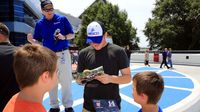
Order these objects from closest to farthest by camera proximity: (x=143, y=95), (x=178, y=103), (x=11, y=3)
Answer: (x=143, y=95), (x=178, y=103), (x=11, y=3)

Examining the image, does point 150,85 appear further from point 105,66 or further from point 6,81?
point 6,81

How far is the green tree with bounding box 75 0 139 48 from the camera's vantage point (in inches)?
2906

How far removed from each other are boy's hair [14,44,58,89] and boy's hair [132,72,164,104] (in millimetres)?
1252

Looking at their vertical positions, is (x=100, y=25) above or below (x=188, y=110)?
above

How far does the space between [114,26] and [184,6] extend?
45.3 ft

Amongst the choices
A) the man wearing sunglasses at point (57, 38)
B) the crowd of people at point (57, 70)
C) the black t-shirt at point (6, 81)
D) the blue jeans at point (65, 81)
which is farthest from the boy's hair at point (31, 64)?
the blue jeans at point (65, 81)

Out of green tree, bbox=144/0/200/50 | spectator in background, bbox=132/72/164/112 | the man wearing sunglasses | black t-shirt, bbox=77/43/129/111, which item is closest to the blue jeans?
the man wearing sunglasses

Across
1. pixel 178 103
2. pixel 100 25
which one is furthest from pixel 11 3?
pixel 100 25

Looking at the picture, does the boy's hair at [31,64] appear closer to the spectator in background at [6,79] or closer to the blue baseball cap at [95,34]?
the spectator in background at [6,79]

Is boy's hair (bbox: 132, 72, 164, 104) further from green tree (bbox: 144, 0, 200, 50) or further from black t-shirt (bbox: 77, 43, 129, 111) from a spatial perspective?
green tree (bbox: 144, 0, 200, 50)

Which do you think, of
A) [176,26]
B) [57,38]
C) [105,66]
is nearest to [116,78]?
[105,66]

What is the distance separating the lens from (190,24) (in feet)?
217

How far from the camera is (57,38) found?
19.8ft

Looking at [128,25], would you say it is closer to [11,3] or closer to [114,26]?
[114,26]
